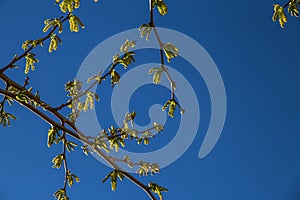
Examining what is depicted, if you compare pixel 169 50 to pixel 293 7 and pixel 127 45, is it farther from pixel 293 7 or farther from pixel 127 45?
pixel 293 7

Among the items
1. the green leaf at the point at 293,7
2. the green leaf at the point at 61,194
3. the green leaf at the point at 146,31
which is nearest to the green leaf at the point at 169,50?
the green leaf at the point at 146,31

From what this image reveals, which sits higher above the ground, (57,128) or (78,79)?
(78,79)

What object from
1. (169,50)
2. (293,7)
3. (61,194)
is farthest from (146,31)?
(61,194)

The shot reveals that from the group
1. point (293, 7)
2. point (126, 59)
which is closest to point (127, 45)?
point (126, 59)

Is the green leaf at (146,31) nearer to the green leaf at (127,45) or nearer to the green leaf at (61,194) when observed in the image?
the green leaf at (127,45)

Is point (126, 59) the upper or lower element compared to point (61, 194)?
upper

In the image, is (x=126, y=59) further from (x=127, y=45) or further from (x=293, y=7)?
(x=293, y=7)

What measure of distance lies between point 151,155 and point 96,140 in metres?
0.33

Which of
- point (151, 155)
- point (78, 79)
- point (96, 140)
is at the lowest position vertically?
point (96, 140)

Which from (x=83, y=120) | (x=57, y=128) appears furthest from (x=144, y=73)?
(x=57, y=128)

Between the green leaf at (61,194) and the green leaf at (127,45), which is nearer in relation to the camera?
the green leaf at (127,45)

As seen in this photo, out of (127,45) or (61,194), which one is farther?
(61,194)

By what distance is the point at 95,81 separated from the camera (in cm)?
107

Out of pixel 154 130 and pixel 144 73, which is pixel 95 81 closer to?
pixel 154 130
